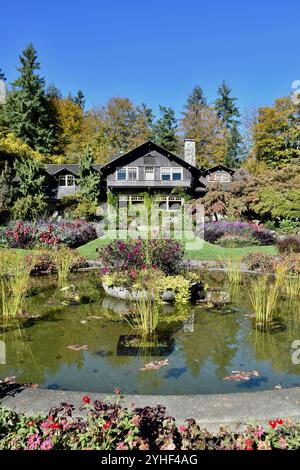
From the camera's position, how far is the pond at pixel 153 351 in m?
4.12

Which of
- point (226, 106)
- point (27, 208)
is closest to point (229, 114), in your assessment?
point (226, 106)

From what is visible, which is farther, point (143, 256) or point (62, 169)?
point (62, 169)

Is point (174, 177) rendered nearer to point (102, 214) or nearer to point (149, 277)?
point (102, 214)

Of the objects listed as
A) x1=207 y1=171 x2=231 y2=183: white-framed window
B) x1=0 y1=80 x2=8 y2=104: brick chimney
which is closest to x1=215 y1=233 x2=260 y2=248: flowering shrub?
x1=207 y1=171 x2=231 y2=183: white-framed window

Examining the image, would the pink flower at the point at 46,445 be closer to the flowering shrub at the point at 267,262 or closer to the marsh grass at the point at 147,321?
the marsh grass at the point at 147,321

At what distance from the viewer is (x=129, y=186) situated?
34875 mm

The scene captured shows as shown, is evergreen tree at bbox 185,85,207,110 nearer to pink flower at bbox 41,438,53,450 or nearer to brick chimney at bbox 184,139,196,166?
brick chimney at bbox 184,139,196,166

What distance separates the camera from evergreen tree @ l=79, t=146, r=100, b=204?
108 ft

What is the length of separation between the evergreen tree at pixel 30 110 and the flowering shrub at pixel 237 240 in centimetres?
2860

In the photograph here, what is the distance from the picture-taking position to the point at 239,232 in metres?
20.7

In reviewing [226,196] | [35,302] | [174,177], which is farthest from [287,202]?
[35,302]

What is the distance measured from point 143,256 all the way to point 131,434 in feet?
16.9

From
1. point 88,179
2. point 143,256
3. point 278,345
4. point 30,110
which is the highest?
point 30,110

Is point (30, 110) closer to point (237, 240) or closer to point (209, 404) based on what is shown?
point (237, 240)
